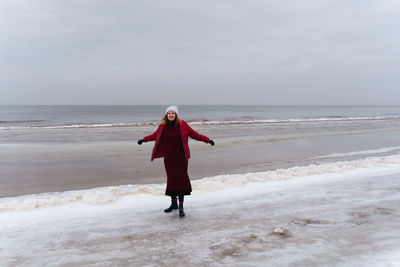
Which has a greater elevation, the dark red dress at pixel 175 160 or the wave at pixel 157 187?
the dark red dress at pixel 175 160

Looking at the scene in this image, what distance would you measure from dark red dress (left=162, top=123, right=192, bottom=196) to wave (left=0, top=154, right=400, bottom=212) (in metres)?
1.37

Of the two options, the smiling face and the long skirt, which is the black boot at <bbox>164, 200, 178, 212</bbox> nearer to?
the long skirt

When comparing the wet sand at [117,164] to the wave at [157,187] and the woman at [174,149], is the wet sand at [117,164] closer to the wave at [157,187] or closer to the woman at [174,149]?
the wave at [157,187]

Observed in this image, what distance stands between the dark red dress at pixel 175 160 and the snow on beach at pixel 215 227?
462 mm

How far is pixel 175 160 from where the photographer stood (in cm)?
468

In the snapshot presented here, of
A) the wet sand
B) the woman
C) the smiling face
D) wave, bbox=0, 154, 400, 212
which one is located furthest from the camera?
the wet sand

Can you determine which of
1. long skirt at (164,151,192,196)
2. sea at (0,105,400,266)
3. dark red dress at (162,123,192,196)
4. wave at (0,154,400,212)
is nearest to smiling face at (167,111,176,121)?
dark red dress at (162,123,192,196)

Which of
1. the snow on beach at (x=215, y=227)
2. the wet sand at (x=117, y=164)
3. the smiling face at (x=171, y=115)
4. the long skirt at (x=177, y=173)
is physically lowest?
the wet sand at (x=117, y=164)

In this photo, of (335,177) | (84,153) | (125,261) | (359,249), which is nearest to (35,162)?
(84,153)

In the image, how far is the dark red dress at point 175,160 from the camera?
465 cm

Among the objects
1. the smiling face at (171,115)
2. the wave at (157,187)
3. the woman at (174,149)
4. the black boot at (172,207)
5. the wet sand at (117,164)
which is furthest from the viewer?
the wet sand at (117,164)

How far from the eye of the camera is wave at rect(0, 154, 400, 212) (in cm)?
530

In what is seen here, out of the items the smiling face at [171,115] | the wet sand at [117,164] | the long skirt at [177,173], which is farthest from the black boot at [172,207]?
the wet sand at [117,164]

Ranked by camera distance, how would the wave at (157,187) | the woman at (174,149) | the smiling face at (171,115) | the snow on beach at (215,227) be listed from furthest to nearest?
the wave at (157,187) → the woman at (174,149) → the smiling face at (171,115) → the snow on beach at (215,227)
